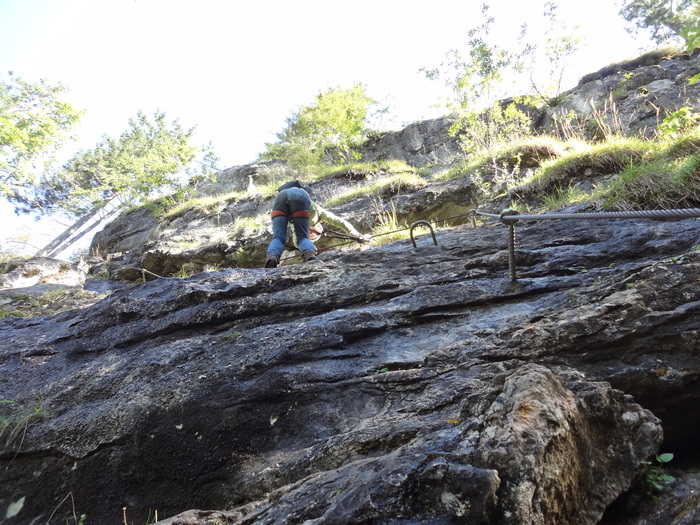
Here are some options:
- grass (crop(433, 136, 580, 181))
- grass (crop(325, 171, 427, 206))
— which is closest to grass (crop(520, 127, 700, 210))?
grass (crop(433, 136, 580, 181))

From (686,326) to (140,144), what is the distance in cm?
2640

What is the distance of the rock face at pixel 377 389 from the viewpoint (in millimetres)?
1226

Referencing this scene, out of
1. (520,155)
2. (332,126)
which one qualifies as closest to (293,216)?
(520,155)

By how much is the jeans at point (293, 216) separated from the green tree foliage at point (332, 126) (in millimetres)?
10046

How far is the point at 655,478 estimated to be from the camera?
130 centimetres

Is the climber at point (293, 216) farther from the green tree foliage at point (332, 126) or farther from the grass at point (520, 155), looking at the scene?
the green tree foliage at point (332, 126)

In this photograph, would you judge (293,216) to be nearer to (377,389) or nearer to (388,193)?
(377,389)

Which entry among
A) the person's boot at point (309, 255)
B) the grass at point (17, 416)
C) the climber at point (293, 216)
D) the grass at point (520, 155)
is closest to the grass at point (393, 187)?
the grass at point (520, 155)

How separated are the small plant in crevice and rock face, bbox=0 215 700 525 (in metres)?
0.04

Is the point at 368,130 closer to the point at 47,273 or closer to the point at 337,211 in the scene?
the point at 337,211

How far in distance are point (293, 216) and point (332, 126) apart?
38.2 ft

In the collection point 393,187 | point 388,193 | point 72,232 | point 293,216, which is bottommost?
point 293,216

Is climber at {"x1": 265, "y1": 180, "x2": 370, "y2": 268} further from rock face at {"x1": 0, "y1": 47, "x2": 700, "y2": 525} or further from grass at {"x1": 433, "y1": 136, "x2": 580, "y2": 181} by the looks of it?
grass at {"x1": 433, "y1": 136, "x2": 580, "y2": 181}

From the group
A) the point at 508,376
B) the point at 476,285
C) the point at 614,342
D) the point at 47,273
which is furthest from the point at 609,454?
the point at 47,273
